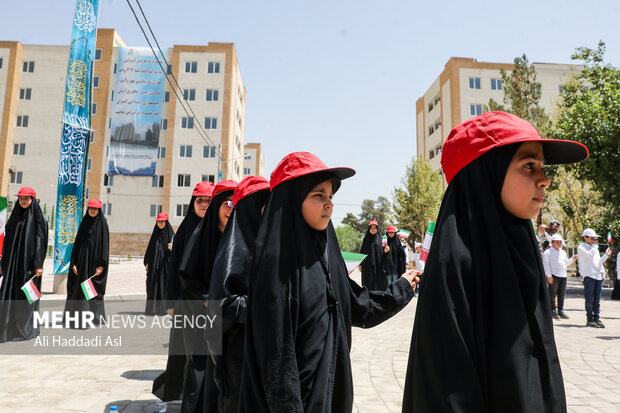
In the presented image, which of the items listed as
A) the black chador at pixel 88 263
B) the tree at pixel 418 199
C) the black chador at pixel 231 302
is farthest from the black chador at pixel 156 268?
the tree at pixel 418 199

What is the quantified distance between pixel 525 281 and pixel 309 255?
107 centimetres

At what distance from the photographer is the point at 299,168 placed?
240cm

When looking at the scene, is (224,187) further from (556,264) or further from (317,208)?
(556,264)

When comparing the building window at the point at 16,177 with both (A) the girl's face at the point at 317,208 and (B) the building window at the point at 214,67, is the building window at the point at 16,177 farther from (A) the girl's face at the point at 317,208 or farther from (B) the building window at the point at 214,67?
(A) the girl's face at the point at 317,208

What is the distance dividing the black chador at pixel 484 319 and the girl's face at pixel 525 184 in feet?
0.09

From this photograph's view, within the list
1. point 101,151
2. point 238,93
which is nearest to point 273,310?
point 101,151

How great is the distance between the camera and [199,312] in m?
3.60

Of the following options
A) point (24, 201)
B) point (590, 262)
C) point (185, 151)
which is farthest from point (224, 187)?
point (185, 151)

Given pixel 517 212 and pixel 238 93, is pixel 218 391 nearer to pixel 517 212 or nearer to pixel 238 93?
pixel 517 212

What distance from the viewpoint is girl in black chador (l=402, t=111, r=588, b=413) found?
54.2 inches

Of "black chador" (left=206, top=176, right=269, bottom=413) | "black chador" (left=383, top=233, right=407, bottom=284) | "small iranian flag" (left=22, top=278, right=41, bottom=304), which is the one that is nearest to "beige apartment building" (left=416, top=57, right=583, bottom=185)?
"black chador" (left=383, top=233, right=407, bottom=284)

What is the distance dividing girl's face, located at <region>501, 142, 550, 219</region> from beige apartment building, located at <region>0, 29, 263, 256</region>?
4157 centimetres

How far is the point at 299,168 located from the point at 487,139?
1055mm

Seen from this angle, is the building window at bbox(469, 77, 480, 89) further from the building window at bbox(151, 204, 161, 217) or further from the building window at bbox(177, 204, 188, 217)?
the building window at bbox(151, 204, 161, 217)
